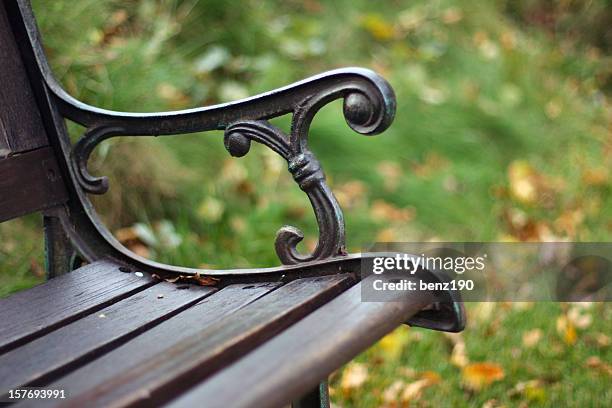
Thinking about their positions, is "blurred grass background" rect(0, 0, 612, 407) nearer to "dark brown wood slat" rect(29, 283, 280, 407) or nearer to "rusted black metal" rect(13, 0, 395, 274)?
"rusted black metal" rect(13, 0, 395, 274)

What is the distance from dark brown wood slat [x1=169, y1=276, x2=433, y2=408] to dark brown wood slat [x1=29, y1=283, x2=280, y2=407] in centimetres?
16

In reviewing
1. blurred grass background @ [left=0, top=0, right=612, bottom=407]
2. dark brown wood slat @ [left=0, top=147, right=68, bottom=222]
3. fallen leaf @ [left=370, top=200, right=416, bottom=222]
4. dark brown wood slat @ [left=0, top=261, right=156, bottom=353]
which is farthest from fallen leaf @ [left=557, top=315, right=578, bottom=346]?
dark brown wood slat @ [left=0, top=147, right=68, bottom=222]

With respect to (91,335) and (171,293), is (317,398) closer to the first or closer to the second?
(171,293)

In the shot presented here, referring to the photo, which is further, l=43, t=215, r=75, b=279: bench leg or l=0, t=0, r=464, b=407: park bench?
l=43, t=215, r=75, b=279: bench leg

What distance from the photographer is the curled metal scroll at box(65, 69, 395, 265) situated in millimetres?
1283

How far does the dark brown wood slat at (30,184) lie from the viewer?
152 centimetres

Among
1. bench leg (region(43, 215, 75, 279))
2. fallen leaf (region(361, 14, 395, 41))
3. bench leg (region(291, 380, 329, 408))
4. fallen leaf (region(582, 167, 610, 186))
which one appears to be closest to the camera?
bench leg (region(291, 380, 329, 408))

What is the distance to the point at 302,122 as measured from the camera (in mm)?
1367

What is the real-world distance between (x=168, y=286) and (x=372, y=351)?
101 cm

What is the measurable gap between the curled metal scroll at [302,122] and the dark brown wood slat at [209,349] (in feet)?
0.31

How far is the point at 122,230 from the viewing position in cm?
245

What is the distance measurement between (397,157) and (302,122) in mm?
2181

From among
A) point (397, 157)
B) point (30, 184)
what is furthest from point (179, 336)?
point (397, 157)

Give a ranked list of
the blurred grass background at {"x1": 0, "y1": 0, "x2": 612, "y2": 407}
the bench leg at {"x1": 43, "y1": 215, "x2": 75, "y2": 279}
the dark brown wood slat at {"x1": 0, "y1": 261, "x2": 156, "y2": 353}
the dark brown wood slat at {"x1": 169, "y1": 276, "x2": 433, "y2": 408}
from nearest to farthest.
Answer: the dark brown wood slat at {"x1": 169, "y1": 276, "x2": 433, "y2": 408}, the dark brown wood slat at {"x1": 0, "y1": 261, "x2": 156, "y2": 353}, the bench leg at {"x1": 43, "y1": 215, "x2": 75, "y2": 279}, the blurred grass background at {"x1": 0, "y1": 0, "x2": 612, "y2": 407}
